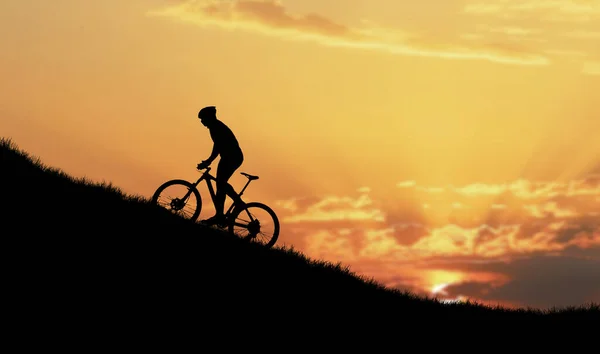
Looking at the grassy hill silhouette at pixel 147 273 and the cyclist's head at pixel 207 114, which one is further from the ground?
the cyclist's head at pixel 207 114

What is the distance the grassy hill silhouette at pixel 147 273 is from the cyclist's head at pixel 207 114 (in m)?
2.63

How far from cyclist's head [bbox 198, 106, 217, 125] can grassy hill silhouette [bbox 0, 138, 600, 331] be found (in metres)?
2.63

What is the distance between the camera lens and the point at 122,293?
587 inches

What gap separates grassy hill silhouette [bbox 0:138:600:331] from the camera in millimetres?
14547

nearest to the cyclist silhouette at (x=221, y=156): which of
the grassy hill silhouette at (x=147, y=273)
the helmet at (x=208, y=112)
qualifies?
the helmet at (x=208, y=112)

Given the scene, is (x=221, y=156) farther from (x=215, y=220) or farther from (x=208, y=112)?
(x=215, y=220)

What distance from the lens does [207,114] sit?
20.2 m

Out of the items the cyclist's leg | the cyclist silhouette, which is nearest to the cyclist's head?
the cyclist silhouette

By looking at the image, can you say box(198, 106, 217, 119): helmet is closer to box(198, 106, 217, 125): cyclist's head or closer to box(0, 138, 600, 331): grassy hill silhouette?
box(198, 106, 217, 125): cyclist's head

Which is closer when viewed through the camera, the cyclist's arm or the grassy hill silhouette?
the grassy hill silhouette

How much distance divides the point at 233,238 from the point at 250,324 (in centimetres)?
472

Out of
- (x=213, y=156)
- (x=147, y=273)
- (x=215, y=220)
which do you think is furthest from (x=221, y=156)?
(x=147, y=273)

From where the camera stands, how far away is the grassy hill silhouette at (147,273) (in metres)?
14.5

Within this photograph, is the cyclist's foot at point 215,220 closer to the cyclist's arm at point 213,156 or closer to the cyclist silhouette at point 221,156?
the cyclist silhouette at point 221,156
